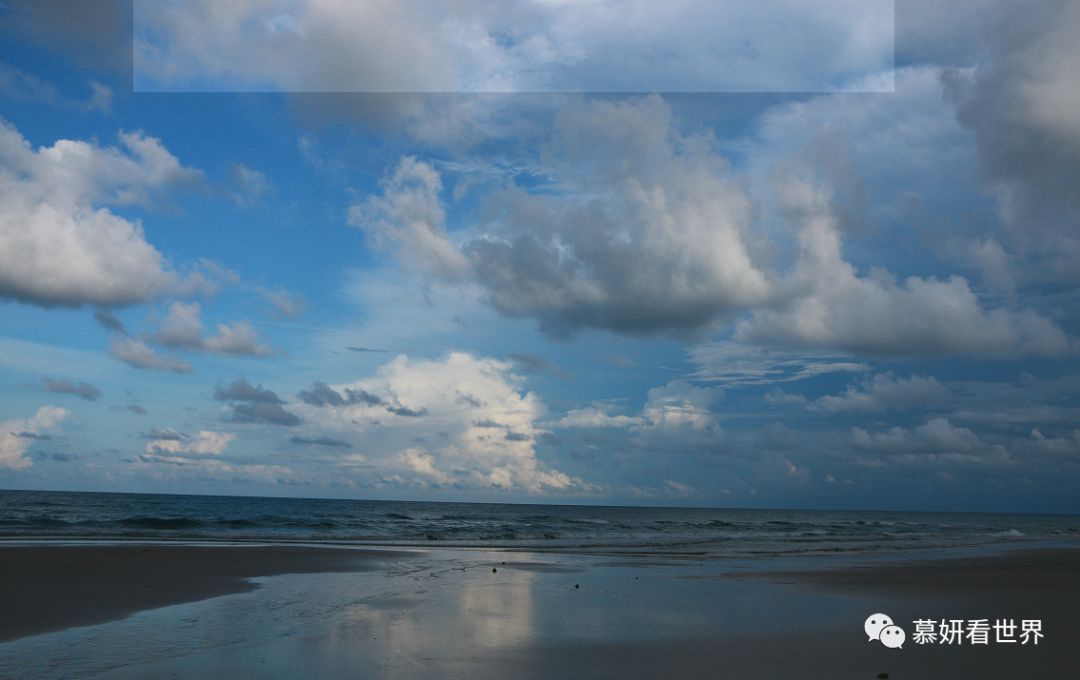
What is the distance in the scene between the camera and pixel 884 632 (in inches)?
466

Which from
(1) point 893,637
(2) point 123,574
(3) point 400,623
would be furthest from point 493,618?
(2) point 123,574

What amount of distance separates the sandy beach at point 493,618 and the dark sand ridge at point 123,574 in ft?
0.29

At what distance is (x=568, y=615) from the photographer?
13.0 m

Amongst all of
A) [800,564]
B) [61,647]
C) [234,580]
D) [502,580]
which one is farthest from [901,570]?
[61,647]

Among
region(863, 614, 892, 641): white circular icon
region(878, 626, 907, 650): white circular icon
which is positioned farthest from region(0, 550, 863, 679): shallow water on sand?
region(878, 626, 907, 650): white circular icon

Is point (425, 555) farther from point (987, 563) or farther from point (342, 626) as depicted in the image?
point (987, 563)

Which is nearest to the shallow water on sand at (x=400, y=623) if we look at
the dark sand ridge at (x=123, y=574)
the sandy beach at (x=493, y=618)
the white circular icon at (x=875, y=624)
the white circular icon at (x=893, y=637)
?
the sandy beach at (x=493, y=618)

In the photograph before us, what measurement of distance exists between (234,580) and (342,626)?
8.20m

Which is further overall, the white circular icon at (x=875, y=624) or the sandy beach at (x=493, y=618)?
the white circular icon at (x=875, y=624)

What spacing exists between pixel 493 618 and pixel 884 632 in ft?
21.0

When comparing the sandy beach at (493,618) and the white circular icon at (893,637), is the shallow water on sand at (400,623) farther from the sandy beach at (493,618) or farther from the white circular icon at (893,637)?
the white circular icon at (893,637)

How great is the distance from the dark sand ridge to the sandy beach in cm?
9

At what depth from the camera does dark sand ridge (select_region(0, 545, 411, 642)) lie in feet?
43.1

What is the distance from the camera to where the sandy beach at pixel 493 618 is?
9.23 metres
